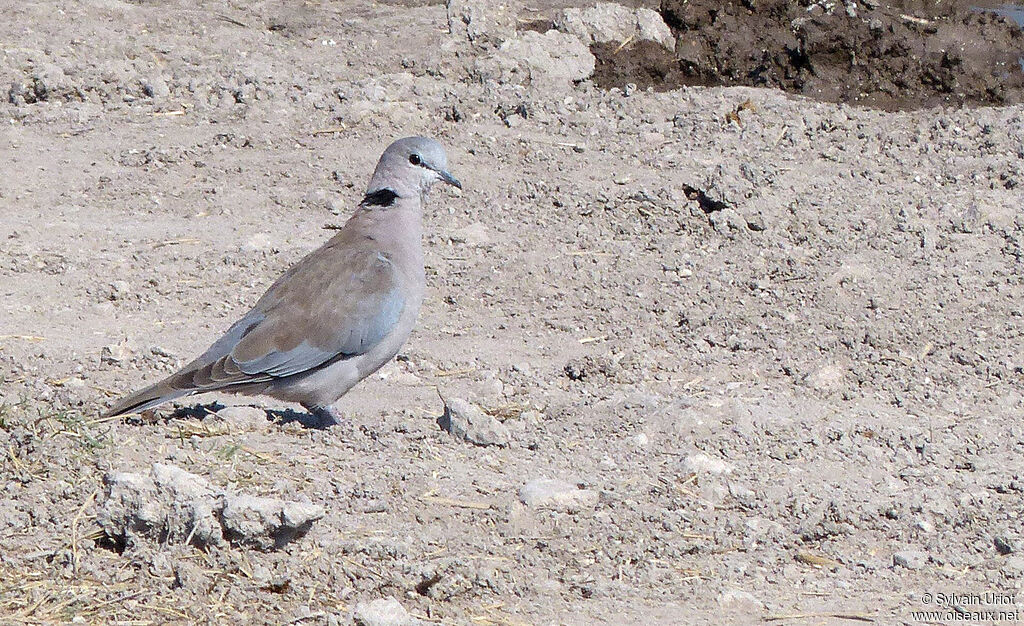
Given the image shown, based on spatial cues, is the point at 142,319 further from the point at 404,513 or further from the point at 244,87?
the point at 244,87

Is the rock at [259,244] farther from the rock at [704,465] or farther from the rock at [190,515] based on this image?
the rock at [190,515]

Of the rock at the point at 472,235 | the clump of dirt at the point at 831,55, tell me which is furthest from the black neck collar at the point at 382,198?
the clump of dirt at the point at 831,55

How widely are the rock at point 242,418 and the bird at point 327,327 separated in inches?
3.3

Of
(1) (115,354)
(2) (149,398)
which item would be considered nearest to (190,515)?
(2) (149,398)

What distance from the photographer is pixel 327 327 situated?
17.6 feet

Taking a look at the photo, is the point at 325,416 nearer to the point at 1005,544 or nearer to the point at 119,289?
the point at 119,289

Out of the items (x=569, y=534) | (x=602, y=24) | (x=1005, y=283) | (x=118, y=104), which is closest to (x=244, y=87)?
(x=118, y=104)

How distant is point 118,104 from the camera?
9008 millimetres

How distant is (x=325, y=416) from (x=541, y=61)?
16.1 ft

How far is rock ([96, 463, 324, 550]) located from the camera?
13.1 feet

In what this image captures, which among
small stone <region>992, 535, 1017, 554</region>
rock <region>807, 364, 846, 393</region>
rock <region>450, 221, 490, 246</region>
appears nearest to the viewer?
small stone <region>992, 535, 1017, 554</region>

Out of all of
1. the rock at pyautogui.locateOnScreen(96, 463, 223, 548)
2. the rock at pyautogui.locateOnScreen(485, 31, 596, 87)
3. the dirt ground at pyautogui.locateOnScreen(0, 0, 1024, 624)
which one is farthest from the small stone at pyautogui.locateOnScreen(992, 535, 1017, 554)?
the rock at pyautogui.locateOnScreen(485, 31, 596, 87)

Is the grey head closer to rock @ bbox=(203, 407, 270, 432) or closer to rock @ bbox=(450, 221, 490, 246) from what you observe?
rock @ bbox=(203, 407, 270, 432)

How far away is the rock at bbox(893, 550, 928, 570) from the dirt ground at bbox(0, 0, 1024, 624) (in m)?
0.02
